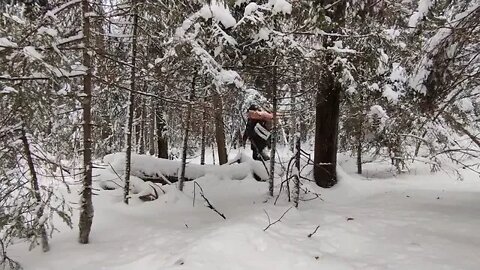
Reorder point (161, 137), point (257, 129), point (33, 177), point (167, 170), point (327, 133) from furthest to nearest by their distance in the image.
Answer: point (161, 137) → point (257, 129) → point (167, 170) → point (327, 133) → point (33, 177)

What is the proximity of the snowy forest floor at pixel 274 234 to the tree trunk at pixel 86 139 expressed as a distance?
12.6 inches

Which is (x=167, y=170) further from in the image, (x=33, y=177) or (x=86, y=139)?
(x=33, y=177)

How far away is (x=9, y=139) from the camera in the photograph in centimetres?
538

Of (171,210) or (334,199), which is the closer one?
(171,210)

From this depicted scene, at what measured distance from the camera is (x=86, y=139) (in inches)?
240

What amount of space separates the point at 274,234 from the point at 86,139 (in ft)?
9.56

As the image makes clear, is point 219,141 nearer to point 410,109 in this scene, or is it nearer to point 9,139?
point 410,109

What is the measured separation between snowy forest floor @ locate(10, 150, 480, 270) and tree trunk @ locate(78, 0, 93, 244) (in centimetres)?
32

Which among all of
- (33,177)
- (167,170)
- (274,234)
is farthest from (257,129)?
(33,177)

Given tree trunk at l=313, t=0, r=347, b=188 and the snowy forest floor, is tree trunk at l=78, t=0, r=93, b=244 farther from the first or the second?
tree trunk at l=313, t=0, r=347, b=188

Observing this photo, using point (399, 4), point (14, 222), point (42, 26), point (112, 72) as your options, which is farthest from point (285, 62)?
point (14, 222)

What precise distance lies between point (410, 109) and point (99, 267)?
6309 mm

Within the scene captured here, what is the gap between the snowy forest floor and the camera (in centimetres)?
530

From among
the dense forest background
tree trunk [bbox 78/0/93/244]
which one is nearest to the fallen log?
the dense forest background
